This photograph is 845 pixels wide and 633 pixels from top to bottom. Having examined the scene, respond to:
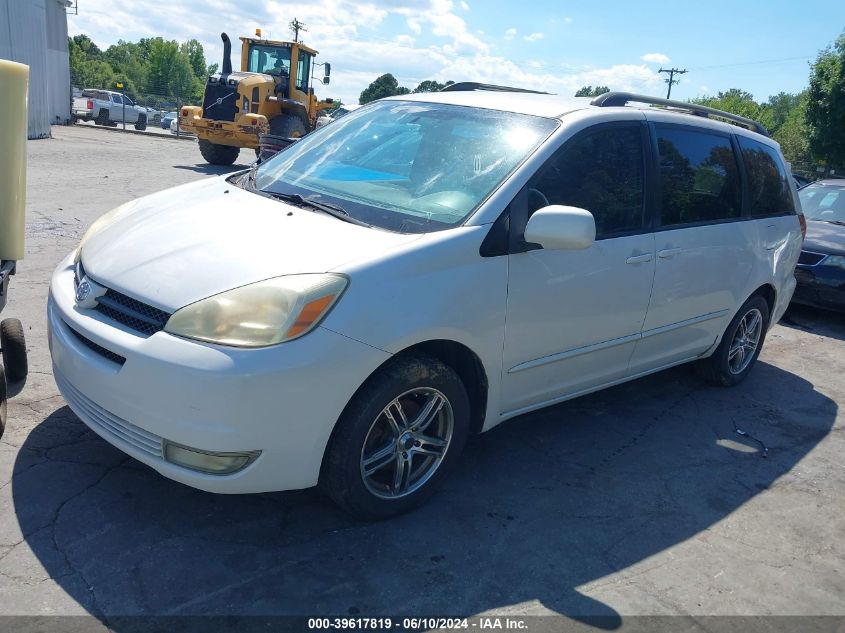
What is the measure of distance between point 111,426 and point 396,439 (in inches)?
45.4

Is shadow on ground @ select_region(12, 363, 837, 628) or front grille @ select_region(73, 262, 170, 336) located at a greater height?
front grille @ select_region(73, 262, 170, 336)

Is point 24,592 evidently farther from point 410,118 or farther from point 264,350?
point 410,118

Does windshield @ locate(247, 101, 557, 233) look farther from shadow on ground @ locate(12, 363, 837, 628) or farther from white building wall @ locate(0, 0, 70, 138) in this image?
white building wall @ locate(0, 0, 70, 138)

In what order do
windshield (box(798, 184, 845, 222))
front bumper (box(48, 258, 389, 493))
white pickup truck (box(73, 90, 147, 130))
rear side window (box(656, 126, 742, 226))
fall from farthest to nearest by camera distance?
white pickup truck (box(73, 90, 147, 130)) < windshield (box(798, 184, 845, 222)) < rear side window (box(656, 126, 742, 226)) < front bumper (box(48, 258, 389, 493))

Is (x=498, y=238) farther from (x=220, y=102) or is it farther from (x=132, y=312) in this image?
(x=220, y=102)

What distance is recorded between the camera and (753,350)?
5695mm

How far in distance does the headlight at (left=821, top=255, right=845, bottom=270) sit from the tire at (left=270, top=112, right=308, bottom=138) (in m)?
13.2

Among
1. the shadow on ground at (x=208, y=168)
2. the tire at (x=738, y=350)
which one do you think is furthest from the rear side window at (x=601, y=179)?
the shadow on ground at (x=208, y=168)

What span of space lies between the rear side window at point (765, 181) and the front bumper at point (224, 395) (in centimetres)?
351

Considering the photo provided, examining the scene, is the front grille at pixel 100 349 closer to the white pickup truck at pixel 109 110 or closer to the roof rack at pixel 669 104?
the roof rack at pixel 669 104

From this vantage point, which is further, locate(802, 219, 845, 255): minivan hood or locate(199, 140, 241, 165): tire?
locate(199, 140, 241, 165): tire

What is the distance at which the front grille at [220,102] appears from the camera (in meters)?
18.1

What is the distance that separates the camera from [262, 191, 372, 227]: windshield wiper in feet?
11.0

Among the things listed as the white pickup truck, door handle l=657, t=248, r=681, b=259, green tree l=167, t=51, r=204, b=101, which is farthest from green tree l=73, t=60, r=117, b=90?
door handle l=657, t=248, r=681, b=259
